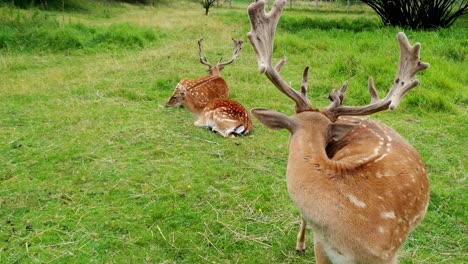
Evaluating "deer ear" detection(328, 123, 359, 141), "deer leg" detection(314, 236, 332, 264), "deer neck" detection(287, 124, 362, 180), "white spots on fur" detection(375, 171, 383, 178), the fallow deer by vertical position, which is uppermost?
"deer ear" detection(328, 123, 359, 141)

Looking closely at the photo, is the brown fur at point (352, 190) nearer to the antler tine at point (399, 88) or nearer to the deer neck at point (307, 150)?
the deer neck at point (307, 150)

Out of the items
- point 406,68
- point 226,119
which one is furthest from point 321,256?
point 226,119

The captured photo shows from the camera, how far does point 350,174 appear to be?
253cm

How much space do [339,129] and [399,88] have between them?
559 mm

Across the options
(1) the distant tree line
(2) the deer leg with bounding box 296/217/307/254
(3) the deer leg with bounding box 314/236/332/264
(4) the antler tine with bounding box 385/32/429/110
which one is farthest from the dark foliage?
(3) the deer leg with bounding box 314/236/332/264

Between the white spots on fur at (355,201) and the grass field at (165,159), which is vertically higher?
the white spots on fur at (355,201)

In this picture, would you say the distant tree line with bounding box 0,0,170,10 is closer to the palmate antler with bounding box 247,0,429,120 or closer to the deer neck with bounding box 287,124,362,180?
the palmate antler with bounding box 247,0,429,120

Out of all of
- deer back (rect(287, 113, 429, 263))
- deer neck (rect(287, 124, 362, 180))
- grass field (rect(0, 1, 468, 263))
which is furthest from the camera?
grass field (rect(0, 1, 468, 263))

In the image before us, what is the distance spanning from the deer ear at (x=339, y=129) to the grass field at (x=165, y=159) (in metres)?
1.16

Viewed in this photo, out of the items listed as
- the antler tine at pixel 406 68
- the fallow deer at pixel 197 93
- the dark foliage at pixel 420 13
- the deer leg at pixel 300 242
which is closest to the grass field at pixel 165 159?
the deer leg at pixel 300 242

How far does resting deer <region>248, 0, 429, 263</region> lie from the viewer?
7.83 feet

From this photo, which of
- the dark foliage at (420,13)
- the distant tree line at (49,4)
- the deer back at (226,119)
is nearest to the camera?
the deer back at (226,119)

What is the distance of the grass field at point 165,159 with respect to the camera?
12.0 ft

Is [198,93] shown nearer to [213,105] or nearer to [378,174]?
[213,105]
